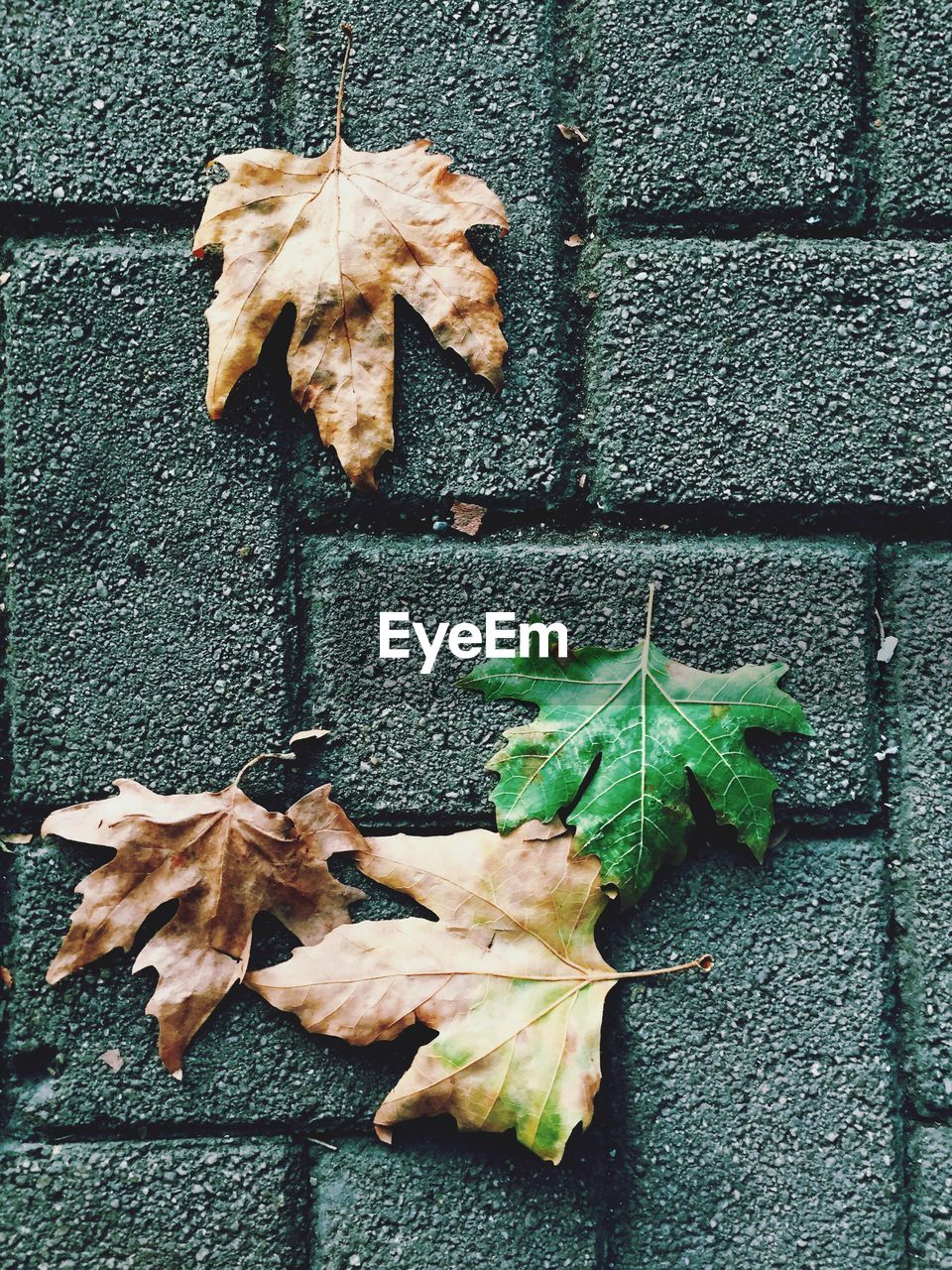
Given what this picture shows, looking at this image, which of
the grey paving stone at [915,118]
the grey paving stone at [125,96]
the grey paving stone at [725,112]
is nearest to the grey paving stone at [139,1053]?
the grey paving stone at [125,96]

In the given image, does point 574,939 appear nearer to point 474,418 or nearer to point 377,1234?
point 377,1234

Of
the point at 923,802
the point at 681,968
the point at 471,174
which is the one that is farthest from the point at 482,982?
the point at 471,174

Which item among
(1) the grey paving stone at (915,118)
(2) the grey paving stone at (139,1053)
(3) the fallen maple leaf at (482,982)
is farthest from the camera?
(1) the grey paving stone at (915,118)

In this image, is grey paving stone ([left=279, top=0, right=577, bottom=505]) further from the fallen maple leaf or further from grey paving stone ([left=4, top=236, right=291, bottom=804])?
the fallen maple leaf

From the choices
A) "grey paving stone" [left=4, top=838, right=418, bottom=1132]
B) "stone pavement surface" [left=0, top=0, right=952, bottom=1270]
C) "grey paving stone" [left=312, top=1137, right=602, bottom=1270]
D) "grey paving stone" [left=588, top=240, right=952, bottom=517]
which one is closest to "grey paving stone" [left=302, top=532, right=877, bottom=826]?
"stone pavement surface" [left=0, top=0, right=952, bottom=1270]

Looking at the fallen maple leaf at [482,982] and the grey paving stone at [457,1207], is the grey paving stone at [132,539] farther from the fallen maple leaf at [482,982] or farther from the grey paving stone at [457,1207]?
the grey paving stone at [457,1207]

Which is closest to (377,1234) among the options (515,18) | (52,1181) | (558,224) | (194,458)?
(52,1181)
